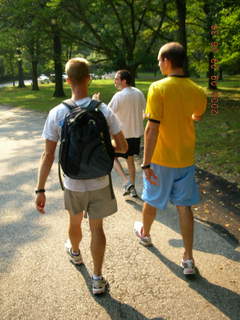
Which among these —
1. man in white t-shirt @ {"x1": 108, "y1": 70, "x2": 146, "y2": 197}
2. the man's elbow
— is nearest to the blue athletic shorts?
the man's elbow

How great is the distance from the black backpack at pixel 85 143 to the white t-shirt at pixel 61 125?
56mm

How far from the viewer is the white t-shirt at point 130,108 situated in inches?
199

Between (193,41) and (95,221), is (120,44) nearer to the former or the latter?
(193,41)

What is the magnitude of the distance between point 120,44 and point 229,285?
18.6 meters

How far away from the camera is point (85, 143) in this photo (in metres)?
2.64

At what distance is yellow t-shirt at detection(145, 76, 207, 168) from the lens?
295 cm

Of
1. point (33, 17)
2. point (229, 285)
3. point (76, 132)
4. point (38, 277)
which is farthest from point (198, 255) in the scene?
point (33, 17)

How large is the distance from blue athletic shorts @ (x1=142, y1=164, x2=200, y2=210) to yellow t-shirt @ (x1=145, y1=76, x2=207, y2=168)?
63 millimetres

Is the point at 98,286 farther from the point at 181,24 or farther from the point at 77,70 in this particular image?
the point at 181,24

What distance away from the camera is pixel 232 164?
674 centimetres

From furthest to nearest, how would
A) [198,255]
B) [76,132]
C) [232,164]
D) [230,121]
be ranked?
[230,121] → [232,164] → [198,255] → [76,132]

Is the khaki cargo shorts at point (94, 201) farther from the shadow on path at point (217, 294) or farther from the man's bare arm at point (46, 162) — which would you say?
the shadow on path at point (217, 294)

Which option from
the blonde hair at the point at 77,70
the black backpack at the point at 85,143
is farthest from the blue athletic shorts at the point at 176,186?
the blonde hair at the point at 77,70

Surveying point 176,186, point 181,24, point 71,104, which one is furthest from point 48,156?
point 181,24
